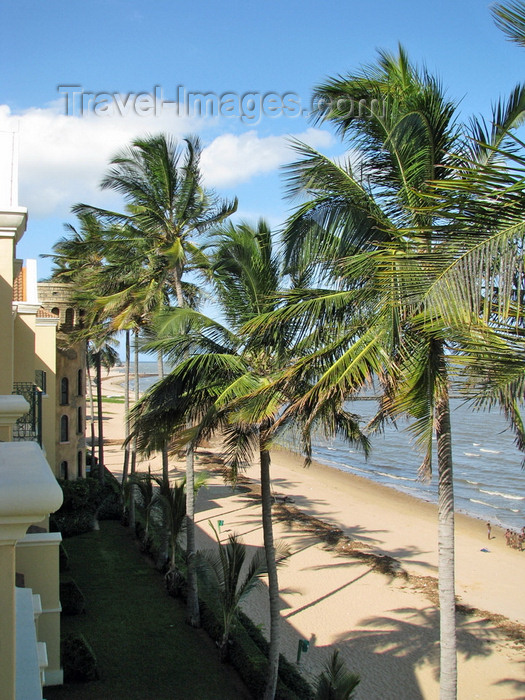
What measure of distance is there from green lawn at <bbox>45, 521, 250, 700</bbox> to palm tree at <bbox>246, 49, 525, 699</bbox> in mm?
6042

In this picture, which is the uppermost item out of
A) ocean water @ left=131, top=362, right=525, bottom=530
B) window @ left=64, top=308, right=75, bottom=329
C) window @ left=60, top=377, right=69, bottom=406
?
window @ left=64, top=308, right=75, bottom=329

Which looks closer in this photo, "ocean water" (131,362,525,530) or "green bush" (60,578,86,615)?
"green bush" (60,578,86,615)

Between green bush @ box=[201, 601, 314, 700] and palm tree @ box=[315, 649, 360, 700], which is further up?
palm tree @ box=[315, 649, 360, 700]

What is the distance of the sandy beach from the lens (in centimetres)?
1445

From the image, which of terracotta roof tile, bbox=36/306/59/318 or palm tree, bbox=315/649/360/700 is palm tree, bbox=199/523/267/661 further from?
terracotta roof tile, bbox=36/306/59/318

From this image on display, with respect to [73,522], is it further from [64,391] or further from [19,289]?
[19,289]

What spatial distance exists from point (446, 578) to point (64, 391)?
19.7m

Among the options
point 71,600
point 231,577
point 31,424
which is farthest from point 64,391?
point 31,424

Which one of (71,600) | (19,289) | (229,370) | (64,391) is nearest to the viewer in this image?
(229,370)

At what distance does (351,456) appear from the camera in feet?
172

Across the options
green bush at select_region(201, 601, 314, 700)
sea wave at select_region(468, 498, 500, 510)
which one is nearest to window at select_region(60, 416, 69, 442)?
green bush at select_region(201, 601, 314, 700)

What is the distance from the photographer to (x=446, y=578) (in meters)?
8.30

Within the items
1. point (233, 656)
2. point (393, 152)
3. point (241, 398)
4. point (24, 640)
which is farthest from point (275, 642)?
point (393, 152)

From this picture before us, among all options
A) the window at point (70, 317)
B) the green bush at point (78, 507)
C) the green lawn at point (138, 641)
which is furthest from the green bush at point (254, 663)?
the window at point (70, 317)
